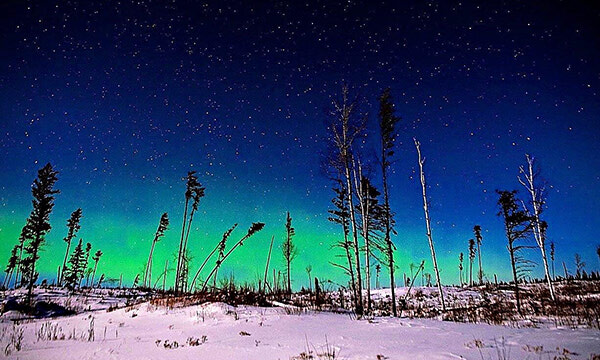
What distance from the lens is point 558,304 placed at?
2041 centimetres

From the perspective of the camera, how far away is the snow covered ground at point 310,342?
18.5ft

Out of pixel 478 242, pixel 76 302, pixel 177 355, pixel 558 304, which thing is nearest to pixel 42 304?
pixel 76 302

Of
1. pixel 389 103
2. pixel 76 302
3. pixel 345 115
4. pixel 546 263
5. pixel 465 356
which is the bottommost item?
pixel 76 302

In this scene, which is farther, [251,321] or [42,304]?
[42,304]

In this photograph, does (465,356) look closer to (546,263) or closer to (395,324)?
(395,324)

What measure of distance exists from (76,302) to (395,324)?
96.4 feet

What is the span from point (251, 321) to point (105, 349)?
4185 mm

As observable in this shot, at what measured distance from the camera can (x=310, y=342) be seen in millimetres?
6781

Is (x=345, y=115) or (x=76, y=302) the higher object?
(x=345, y=115)

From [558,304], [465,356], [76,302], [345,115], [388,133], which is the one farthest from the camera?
[76,302]

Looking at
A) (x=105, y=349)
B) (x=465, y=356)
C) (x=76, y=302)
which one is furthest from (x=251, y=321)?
(x=76, y=302)

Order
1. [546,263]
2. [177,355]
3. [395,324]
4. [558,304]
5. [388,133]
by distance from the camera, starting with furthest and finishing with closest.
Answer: [546,263] < [558,304] < [388,133] < [395,324] < [177,355]

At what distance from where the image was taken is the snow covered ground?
5.62m

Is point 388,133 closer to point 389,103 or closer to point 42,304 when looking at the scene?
point 389,103
